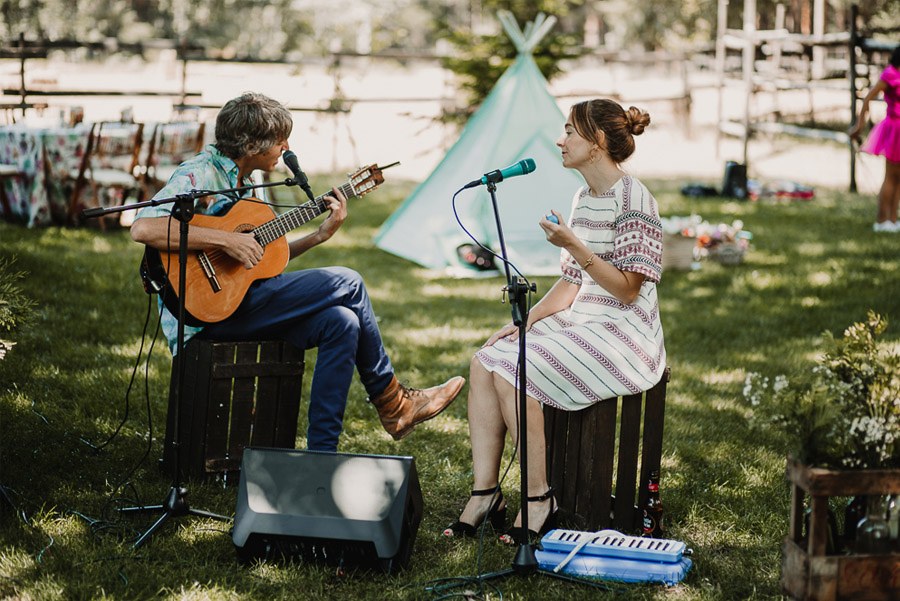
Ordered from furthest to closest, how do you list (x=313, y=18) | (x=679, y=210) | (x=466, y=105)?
(x=313, y=18), (x=466, y=105), (x=679, y=210)

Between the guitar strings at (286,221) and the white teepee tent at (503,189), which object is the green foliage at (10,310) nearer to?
the guitar strings at (286,221)

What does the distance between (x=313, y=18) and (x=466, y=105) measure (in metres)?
30.3

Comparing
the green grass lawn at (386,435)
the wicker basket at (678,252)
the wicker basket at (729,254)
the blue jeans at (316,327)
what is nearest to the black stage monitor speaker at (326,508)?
the green grass lawn at (386,435)

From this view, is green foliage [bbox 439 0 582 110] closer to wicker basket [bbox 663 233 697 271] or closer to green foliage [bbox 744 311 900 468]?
wicker basket [bbox 663 233 697 271]

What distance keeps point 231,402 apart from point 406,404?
2.21 ft

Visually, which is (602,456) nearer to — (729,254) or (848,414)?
(848,414)

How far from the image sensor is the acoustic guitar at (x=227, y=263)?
3748 millimetres

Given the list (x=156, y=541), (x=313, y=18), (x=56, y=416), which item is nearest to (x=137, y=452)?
(x=56, y=416)

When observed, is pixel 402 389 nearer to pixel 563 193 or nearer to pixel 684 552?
pixel 684 552

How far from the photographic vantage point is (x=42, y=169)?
909 centimetres

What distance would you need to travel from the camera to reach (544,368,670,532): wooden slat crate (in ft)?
11.6

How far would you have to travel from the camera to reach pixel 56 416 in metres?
4.59

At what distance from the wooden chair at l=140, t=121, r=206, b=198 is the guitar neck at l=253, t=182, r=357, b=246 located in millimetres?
6233

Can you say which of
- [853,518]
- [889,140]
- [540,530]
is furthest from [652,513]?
[889,140]
